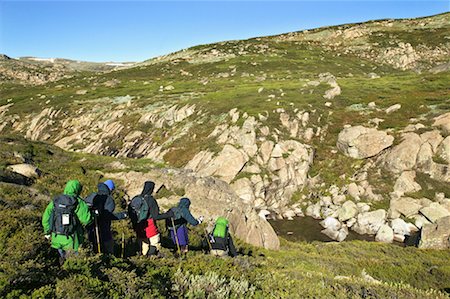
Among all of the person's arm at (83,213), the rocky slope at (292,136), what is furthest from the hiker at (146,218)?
the rocky slope at (292,136)

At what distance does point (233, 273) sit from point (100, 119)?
5500 centimetres

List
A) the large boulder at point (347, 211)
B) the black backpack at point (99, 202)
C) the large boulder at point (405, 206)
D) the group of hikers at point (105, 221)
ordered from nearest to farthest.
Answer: the group of hikers at point (105, 221)
the black backpack at point (99, 202)
the large boulder at point (405, 206)
the large boulder at point (347, 211)

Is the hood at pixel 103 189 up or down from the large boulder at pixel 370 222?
up

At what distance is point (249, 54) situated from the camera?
11400cm

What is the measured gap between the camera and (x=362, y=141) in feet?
140

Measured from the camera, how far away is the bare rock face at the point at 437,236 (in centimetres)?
2708

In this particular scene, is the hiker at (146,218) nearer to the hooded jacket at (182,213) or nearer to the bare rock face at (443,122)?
the hooded jacket at (182,213)

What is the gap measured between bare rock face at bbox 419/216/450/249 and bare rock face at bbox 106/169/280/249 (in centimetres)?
1290

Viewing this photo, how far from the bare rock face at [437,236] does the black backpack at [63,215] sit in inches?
1092

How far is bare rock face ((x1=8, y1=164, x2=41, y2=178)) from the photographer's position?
19.1m

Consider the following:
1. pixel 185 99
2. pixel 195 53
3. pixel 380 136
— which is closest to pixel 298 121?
pixel 380 136

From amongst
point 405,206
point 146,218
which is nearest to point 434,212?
point 405,206

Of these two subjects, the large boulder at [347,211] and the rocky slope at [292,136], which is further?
the rocky slope at [292,136]

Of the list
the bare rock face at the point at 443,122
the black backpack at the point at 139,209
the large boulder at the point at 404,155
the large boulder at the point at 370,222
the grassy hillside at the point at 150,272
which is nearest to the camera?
the grassy hillside at the point at 150,272
